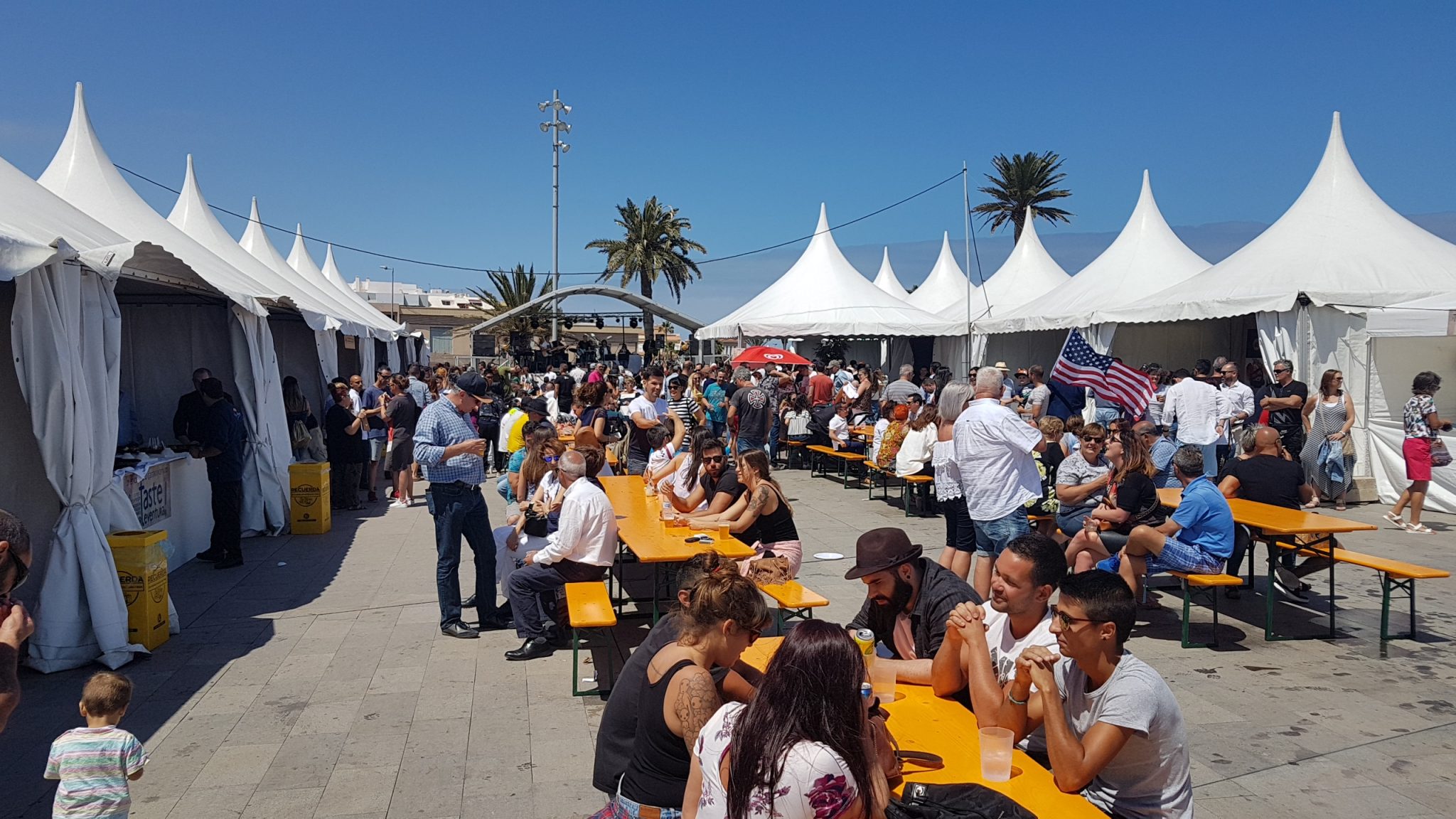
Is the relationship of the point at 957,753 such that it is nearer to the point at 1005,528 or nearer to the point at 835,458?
the point at 1005,528

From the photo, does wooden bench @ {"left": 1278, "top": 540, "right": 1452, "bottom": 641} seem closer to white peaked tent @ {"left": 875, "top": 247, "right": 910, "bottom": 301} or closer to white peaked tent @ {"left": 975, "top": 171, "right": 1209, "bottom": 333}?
white peaked tent @ {"left": 975, "top": 171, "right": 1209, "bottom": 333}

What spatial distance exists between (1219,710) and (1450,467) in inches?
308

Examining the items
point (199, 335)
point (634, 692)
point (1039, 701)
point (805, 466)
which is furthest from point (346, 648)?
point (805, 466)

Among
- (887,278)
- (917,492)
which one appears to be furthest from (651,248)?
(917,492)

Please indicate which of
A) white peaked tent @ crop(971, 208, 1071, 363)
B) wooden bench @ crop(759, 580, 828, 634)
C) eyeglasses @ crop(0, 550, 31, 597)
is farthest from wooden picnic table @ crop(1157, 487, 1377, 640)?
white peaked tent @ crop(971, 208, 1071, 363)

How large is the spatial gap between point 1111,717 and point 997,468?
3690mm

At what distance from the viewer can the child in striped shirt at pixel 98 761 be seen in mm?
2963

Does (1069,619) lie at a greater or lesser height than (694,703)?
greater

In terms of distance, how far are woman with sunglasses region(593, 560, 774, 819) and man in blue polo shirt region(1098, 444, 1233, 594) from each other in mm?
4086

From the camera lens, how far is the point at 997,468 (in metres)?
6.16

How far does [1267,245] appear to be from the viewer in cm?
1405

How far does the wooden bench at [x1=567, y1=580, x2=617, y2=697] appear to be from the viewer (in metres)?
4.98

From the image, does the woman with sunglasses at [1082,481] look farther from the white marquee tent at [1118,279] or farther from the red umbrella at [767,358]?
the red umbrella at [767,358]

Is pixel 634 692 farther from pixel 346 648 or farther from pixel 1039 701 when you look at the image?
pixel 346 648
